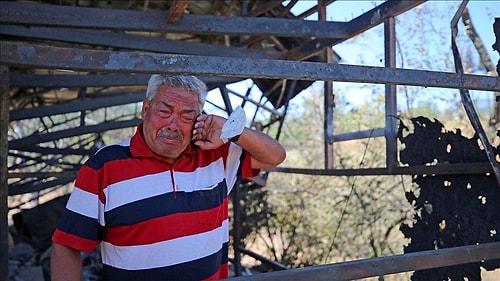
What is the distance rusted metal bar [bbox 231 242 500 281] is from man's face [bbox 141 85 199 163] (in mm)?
850

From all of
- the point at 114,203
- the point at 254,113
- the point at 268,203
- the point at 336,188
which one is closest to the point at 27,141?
the point at 254,113

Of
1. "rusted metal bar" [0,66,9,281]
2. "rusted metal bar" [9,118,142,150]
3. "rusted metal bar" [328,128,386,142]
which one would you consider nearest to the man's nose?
"rusted metal bar" [0,66,9,281]

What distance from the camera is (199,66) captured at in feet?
4.70

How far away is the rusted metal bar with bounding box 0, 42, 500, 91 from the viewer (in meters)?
1.36

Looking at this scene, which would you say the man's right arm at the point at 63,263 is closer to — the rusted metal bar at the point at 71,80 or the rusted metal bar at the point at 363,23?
the rusted metal bar at the point at 363,23

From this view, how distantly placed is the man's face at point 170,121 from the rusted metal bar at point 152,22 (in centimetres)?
138

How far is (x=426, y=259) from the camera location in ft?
5.13

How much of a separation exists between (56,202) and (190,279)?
5485mm

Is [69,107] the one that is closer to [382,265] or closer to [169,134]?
[169,134]

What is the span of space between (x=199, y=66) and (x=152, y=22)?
84.2 inches

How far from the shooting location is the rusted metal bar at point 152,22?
320cm

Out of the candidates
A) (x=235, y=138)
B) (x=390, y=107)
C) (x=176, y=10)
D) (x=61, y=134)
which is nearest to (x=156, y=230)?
(x=235, y=138)

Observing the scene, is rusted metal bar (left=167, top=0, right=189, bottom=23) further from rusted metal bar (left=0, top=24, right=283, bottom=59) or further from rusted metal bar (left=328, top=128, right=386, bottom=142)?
rusted metal bar (left=328, top=128, right=386, bottom=142)

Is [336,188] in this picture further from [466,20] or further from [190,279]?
[190,279]
